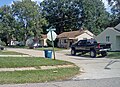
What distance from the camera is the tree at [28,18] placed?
2688 inches

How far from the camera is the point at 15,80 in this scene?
12.3 metres

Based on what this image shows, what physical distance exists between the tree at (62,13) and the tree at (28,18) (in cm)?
1028

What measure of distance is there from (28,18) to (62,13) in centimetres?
1474

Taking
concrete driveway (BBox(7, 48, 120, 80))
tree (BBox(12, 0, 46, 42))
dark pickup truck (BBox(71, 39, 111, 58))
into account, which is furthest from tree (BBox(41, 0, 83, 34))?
concrete driveway (BBox(7, 48, 120, 80))

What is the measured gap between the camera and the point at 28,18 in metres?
69.0

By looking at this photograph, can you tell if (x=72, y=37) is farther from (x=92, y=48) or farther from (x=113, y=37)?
(x=92, y=48)

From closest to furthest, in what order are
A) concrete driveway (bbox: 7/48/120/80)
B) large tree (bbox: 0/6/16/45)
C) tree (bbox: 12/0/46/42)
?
concrete driveway (bbox: 7/48/120/80), tree (bbox: 12/0/46/42), large tree (bbox: 0/6/16/45)

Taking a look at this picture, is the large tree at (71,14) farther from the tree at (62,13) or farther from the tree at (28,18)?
the tree at (28,18)

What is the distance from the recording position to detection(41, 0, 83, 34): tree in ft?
262

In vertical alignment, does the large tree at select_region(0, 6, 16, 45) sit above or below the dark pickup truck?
above

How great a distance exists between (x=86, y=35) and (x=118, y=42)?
2094 centimetres

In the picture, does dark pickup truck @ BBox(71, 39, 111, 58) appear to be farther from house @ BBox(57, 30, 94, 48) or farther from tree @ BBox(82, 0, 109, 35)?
tree @ BBox(82, 0, 109, 35)

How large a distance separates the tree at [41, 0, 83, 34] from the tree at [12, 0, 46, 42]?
10281 mm

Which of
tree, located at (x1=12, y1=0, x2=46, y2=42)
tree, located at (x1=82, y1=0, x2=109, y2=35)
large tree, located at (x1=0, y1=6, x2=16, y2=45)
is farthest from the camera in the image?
tree, located at (x1=82, y1=0, x2=109, y2=35)
